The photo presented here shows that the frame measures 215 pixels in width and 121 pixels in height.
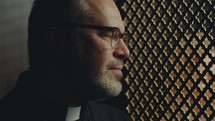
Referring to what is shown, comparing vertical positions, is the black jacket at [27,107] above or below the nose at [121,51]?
below

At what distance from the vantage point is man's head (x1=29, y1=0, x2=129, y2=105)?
4.99 feet

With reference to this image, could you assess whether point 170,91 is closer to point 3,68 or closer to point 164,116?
point 164,116

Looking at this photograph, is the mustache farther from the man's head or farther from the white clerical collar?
the white clerical collar

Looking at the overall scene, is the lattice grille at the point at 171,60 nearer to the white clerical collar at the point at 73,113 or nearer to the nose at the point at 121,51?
the nose at the point at 121,51

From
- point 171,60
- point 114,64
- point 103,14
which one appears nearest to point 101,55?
point 114,64

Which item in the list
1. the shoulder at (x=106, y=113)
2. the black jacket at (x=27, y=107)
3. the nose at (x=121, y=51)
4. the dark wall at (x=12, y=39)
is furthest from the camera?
the dark wall at (x=12, y=39)

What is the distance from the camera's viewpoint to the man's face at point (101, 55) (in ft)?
4.99

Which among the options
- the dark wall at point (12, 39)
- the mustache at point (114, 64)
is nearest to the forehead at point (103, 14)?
the mustache at point (114, 64)

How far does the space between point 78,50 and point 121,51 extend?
7.7 inches

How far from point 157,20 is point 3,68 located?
91 cm

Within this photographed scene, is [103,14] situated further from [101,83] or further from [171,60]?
[171,60]

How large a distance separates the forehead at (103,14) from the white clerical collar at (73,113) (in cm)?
40

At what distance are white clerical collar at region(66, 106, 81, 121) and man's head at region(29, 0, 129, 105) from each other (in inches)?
2.1

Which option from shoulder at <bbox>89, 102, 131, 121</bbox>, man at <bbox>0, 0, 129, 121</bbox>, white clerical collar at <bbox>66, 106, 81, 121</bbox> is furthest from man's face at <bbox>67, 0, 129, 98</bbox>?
shoulder at <bbox>89, 102, 131, 121</bbox>
